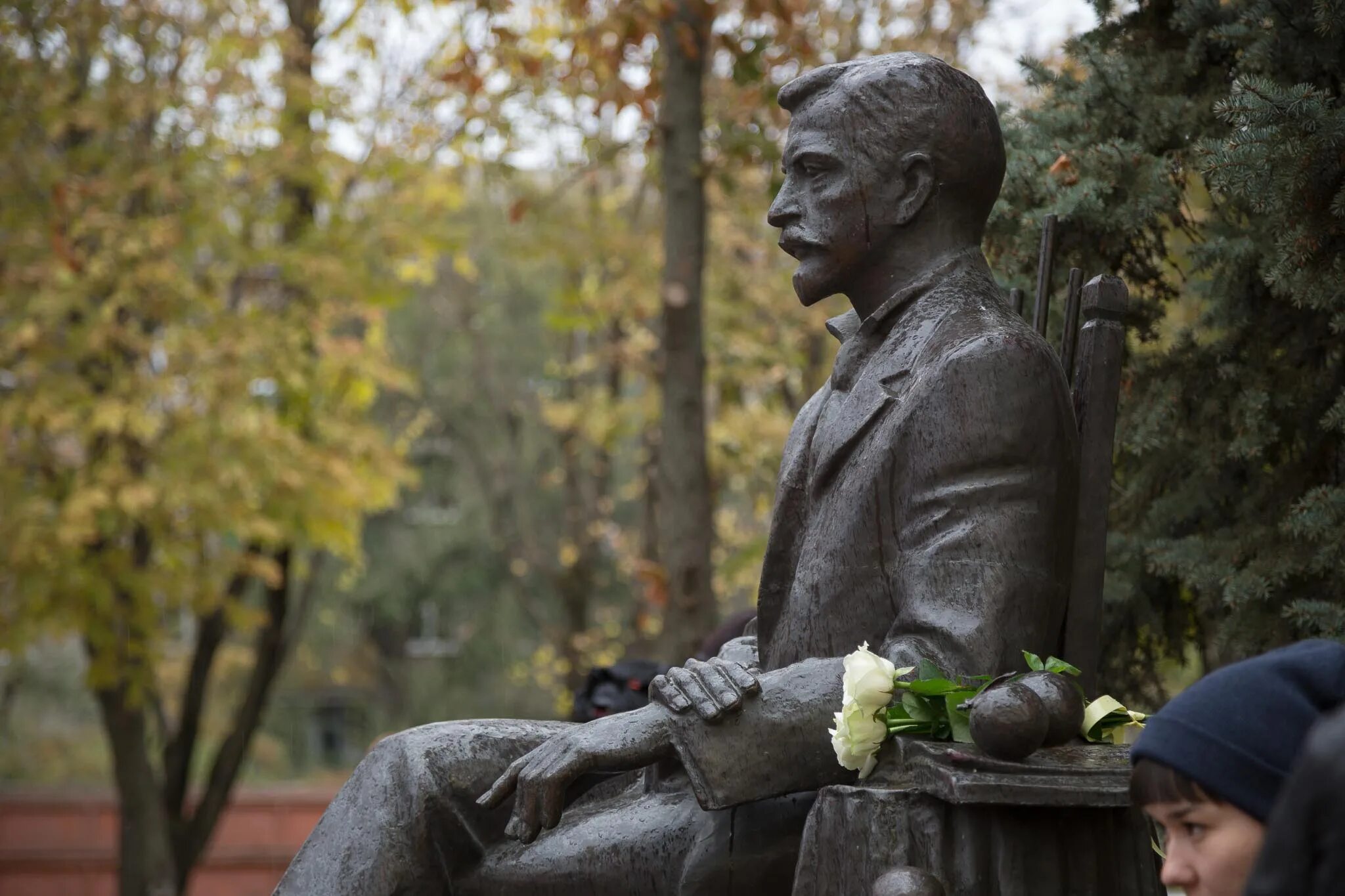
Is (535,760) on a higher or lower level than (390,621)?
higher

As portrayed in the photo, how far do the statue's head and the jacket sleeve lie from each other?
1.20 ft

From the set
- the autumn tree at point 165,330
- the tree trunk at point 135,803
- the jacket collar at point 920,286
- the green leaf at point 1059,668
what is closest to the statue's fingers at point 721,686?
the green leaf at point 1059,668

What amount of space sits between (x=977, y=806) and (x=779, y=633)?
0.77m

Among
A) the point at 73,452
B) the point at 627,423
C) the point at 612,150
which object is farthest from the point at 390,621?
the point at 612,150

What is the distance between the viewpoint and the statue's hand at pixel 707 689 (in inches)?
126

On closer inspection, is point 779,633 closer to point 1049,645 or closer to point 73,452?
point 1049,645

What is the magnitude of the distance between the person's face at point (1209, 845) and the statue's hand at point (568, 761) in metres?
1.17

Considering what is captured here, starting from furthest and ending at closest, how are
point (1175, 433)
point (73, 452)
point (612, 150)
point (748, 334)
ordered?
point (748, 334) → point (73, 452) → point (612, 150) → point (1175, 433)

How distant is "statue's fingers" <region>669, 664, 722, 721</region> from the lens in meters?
3.18

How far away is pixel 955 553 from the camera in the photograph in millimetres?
3230

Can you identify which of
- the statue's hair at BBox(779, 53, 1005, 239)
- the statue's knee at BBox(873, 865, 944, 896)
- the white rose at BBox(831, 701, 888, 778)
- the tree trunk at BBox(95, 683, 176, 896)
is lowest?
the tree trunk at BBox(95, 683, 176, 896)

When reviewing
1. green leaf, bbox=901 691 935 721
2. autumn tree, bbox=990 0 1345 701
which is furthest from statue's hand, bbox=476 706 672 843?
autumn tree, bbox=990 0 1345 701

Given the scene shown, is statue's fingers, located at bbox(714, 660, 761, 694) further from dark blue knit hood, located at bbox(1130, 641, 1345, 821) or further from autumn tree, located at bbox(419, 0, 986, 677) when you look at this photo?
autumn tree, located at bbox(419, 0, 986, 677)

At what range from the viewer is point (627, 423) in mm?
15086
